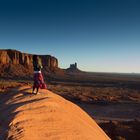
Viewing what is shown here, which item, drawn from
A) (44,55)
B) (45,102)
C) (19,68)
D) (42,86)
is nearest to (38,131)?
(45,102)

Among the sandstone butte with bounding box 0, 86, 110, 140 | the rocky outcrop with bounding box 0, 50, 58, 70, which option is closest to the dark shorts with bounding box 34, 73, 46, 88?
the sandstone butte with bounding box 0, 86, 110, 140

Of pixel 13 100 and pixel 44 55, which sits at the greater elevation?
pixel 44 55

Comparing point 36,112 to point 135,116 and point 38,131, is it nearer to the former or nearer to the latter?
point 38,131

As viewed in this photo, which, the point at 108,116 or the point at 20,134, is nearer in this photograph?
the point at 20,134

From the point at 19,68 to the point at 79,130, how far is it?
110 metres

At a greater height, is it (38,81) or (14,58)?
(14,58)

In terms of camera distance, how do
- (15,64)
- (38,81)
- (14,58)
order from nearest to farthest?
(38,81), (14,58), (15,64)

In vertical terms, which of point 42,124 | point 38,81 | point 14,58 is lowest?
point 42,124

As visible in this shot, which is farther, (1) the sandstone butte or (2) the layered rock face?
(2) the layered rock face

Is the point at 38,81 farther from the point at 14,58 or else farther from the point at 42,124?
the point at 14,58

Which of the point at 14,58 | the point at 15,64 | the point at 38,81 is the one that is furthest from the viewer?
the point at 15,64

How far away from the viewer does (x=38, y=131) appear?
20.0 ft

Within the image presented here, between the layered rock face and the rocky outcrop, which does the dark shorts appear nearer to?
the layered rock face

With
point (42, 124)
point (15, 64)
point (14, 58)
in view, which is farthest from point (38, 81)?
point (15, 64)
